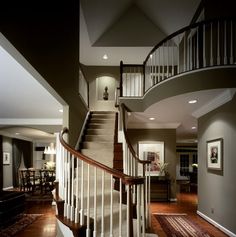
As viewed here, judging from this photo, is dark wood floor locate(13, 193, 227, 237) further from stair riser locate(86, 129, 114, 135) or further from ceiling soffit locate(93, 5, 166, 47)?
ceiling soffit locate(93, 5, 166, 47)

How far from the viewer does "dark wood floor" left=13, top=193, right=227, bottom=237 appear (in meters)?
5.42

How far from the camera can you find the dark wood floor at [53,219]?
542 cm

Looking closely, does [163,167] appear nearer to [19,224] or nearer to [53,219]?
[53,219]

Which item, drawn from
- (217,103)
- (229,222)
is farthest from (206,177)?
(217,103)

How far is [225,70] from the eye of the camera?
4.84 meters

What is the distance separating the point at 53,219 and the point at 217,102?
4731 mm

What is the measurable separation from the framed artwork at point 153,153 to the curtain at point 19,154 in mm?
7808

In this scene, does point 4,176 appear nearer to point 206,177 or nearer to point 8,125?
point 8,125

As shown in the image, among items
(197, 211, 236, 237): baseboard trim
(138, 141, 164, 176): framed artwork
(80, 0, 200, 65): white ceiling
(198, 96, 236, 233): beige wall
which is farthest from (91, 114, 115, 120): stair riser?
(197, 211, 236, 237): baseboard trim

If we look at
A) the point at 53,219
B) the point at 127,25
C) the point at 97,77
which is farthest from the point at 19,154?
the point at 127,25

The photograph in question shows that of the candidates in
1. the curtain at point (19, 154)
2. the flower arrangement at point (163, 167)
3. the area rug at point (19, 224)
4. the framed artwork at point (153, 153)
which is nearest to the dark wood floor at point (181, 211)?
the flower arrangement at point (163, 167)

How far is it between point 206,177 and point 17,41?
5.72 metres

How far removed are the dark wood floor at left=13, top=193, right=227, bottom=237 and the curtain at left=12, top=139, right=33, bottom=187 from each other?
21.7 feet

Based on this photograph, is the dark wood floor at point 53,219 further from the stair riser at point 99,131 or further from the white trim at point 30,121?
the white trim at point 30,121
